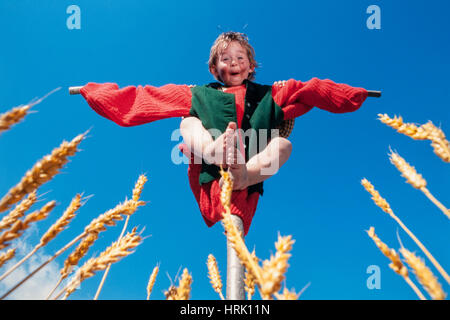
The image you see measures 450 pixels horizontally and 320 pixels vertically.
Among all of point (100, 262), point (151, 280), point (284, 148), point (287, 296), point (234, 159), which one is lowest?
point (287, 296)

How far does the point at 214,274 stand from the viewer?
1402 millimetres

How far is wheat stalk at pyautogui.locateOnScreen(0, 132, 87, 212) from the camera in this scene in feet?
2.05

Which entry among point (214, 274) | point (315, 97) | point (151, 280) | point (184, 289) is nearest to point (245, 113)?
point (315, 97)

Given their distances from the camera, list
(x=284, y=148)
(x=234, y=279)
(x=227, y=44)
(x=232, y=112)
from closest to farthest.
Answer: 1. (x=234, y=279)
2. (x=284, y=148)
3. (x=232, y=112)
4. (x=227, y=44)

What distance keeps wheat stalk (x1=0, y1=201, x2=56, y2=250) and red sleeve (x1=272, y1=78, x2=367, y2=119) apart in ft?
5.41

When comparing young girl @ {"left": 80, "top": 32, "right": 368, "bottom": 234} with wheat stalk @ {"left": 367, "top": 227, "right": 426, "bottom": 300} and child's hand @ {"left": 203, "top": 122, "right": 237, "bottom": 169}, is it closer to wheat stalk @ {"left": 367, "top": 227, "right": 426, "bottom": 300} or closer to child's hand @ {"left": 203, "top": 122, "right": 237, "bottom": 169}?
child's hand @ {"left": 203, "top": 122, "right": 237, "bottom": 169}

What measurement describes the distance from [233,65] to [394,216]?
5.75 ft

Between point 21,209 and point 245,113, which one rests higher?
point 245,113

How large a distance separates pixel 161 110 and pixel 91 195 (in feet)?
3.68

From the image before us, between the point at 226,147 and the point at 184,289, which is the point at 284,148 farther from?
the point at 184,289

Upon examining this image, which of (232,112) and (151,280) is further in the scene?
(232,112)

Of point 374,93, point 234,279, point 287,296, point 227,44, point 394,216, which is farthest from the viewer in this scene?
point 227,44
